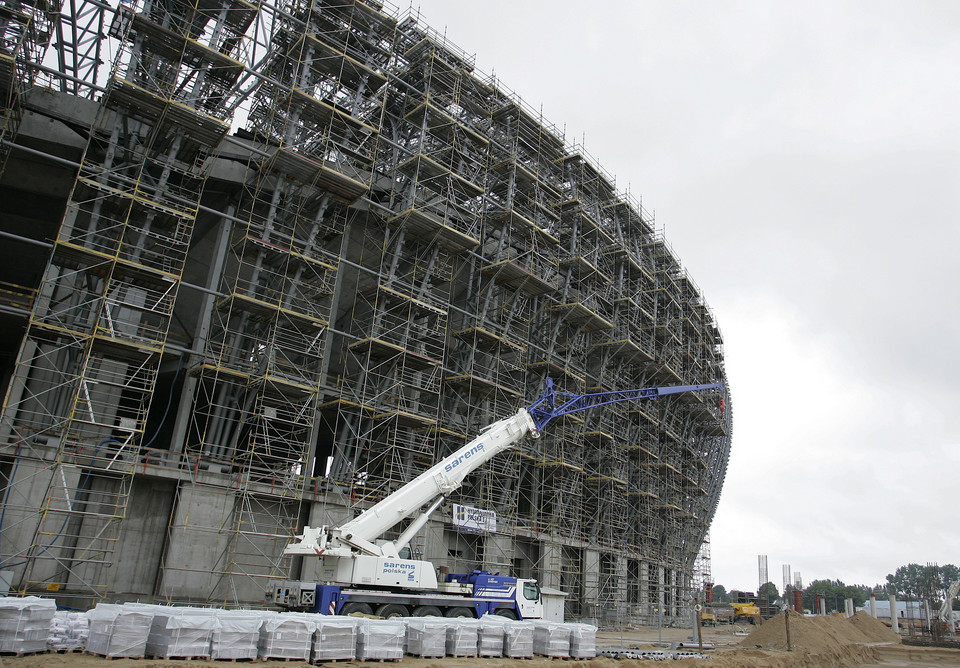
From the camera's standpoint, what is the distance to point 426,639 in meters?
15.7

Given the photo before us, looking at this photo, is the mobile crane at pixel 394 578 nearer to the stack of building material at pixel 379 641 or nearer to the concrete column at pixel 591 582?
the stack of building material at pixel 379 641

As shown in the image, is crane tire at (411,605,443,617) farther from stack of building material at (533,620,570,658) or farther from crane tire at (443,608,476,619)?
stack of building material at (533,620,570,658)

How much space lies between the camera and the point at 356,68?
31.3m

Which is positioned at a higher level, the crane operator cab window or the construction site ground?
the crane operator cab window

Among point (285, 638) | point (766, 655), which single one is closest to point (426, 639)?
point (285, 638)

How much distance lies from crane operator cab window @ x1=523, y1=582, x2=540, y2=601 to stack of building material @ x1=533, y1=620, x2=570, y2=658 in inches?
162

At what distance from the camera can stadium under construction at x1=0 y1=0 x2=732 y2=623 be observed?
73.2ft

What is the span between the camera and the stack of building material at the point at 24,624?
11492 mm

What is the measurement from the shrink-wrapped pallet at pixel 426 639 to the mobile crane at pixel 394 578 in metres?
3.16

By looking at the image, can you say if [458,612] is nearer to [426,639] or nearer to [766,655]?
[426,639]

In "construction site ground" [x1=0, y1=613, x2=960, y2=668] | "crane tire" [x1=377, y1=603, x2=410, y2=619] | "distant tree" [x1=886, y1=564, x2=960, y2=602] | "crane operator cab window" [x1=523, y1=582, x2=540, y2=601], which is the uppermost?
"distant tree" [x1=886, y1=564, x2=960, y2=602]

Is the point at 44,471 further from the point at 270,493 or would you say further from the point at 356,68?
the point at 356,68

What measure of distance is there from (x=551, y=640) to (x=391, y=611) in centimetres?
447

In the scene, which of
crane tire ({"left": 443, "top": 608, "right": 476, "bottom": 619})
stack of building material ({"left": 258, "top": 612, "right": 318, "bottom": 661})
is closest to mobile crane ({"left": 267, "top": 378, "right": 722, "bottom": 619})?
crane tire ({"left": 443, "top": 608, "right": 476, "bottom": 619})
